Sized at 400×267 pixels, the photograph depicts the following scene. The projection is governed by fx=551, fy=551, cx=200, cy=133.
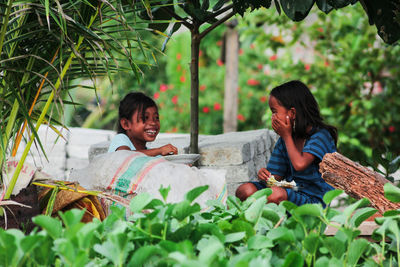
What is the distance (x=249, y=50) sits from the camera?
823cm

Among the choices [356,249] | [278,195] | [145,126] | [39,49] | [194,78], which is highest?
[39,49]

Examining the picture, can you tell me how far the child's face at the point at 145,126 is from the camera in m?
3.03

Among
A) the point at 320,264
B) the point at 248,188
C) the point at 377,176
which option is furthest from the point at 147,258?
the point at 248,188

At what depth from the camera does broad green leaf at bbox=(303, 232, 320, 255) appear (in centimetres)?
100

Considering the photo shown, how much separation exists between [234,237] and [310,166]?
1.77 metres

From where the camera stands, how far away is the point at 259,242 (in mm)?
1027

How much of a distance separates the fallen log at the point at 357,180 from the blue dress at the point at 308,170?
867mm

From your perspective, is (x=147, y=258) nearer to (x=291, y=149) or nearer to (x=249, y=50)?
(x=291, y=149)

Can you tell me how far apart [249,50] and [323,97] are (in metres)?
2.99

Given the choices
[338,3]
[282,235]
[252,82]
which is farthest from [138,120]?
[252,82]

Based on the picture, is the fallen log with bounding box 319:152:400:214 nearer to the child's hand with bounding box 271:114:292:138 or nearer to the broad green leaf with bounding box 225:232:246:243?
the broad green leaf with bounding box 225:232:246:243

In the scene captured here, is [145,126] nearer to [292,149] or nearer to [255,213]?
[292,149]

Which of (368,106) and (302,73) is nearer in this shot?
(368,106)

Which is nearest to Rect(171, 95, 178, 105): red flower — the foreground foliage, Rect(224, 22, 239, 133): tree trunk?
Rect(224, 22, 239, 133): tree trunk
